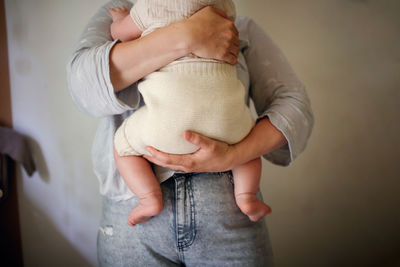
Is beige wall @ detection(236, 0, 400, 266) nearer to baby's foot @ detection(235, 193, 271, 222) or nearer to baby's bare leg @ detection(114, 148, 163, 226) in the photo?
baby's foot @ detection(235, 193, 271, 222)

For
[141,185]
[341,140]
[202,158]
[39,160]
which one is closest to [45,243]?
[39,160]

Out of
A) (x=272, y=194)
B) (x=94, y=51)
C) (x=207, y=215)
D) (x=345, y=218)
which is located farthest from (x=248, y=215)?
(x=345, y=218)

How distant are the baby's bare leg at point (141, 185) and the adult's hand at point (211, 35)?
31 centimetres

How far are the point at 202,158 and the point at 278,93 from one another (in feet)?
1.04

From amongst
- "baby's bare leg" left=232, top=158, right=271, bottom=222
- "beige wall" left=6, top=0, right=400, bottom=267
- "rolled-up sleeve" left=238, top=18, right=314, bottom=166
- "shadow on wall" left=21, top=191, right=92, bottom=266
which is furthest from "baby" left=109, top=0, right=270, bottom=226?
"shadow on wall" left=21, top=191, right=92, bottom=266

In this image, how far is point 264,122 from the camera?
2.18 ft

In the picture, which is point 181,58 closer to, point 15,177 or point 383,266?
point 15,177

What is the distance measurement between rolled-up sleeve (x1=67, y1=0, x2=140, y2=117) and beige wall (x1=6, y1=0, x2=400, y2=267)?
21.9 inches

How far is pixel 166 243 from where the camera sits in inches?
23.9

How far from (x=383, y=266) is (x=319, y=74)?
1314 millimetres

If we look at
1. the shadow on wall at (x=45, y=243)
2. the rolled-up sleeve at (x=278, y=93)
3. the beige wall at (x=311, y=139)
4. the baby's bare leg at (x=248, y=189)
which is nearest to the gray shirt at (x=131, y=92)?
the rolled-up sleeve at (x=278, y=93)

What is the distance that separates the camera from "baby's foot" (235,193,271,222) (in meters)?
0.62

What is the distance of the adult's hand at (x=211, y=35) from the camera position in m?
0.56

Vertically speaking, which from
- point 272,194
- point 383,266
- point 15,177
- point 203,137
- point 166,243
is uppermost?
point 203,137
